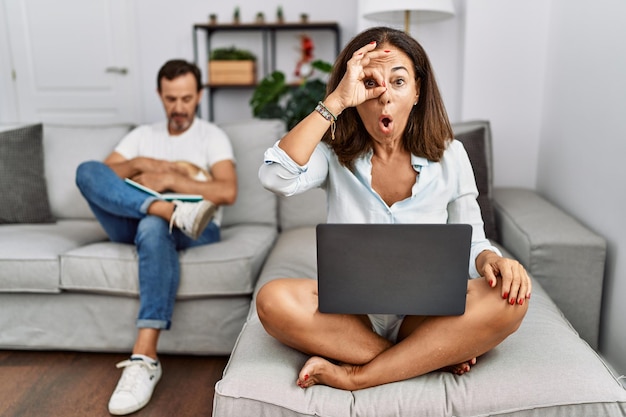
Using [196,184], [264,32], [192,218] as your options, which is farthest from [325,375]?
[264,32]

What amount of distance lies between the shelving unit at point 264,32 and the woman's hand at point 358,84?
3016 millimetres

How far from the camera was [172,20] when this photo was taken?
4.50 m

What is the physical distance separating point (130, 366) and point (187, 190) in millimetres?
685

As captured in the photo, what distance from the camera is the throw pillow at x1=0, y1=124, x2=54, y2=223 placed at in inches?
98.5

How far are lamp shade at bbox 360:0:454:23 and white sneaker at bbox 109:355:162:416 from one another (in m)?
1.73

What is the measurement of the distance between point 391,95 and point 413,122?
0.49 ft

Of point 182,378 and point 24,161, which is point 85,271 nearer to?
point 182,378

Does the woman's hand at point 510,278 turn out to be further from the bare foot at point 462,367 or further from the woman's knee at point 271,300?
the woman's knee at point 271,300

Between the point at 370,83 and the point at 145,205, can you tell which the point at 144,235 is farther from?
the point at 370,83

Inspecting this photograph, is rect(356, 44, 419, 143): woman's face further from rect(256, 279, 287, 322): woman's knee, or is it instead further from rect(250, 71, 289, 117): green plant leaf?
rect(250, 71, 289, 117): green plant leaf

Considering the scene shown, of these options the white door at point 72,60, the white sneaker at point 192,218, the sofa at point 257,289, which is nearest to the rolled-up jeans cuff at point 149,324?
the sofa at point 257,289

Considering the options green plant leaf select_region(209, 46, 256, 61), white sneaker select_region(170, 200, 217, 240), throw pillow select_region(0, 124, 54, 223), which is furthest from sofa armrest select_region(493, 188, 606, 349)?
green plant leaf select_region(209, 46, 256, 61)

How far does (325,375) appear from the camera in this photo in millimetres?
1277

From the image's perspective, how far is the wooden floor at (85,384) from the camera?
1823 mm
